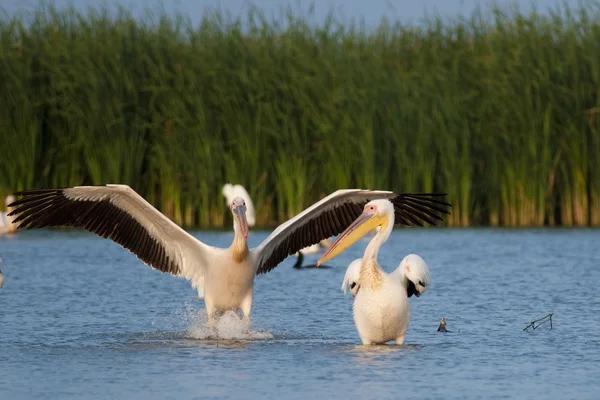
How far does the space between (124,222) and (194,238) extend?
23.2 inches

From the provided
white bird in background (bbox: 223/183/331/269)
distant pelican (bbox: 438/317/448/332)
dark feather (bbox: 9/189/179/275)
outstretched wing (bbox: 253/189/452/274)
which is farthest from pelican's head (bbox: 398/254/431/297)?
white bird in background (bbox: 223/183/331/269)

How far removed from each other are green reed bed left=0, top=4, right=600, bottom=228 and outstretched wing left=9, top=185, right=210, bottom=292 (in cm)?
750

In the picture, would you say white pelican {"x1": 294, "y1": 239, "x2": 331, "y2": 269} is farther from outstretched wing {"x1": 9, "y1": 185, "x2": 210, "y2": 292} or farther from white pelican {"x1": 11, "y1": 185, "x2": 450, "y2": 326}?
outstretched wing {"x1": 9, "y1": 185, "x2": 210, "y2": 292}

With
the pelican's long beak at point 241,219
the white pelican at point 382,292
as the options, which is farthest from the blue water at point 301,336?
the pelican's long beak at point 241,219

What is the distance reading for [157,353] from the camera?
314 inches

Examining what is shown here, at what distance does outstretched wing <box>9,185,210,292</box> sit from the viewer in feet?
30.2

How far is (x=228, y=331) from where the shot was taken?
8.90 m

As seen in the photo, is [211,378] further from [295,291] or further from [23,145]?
[23,145]

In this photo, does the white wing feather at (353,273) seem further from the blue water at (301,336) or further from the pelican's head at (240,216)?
the pelican's head at (240,216)

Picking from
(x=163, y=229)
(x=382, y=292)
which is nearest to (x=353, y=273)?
(x=382, y=292)

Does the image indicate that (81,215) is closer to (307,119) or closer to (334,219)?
(334,219)

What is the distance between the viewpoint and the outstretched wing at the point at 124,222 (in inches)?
362

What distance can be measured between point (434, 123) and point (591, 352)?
9.37 meters

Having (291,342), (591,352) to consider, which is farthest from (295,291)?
(591,352)
